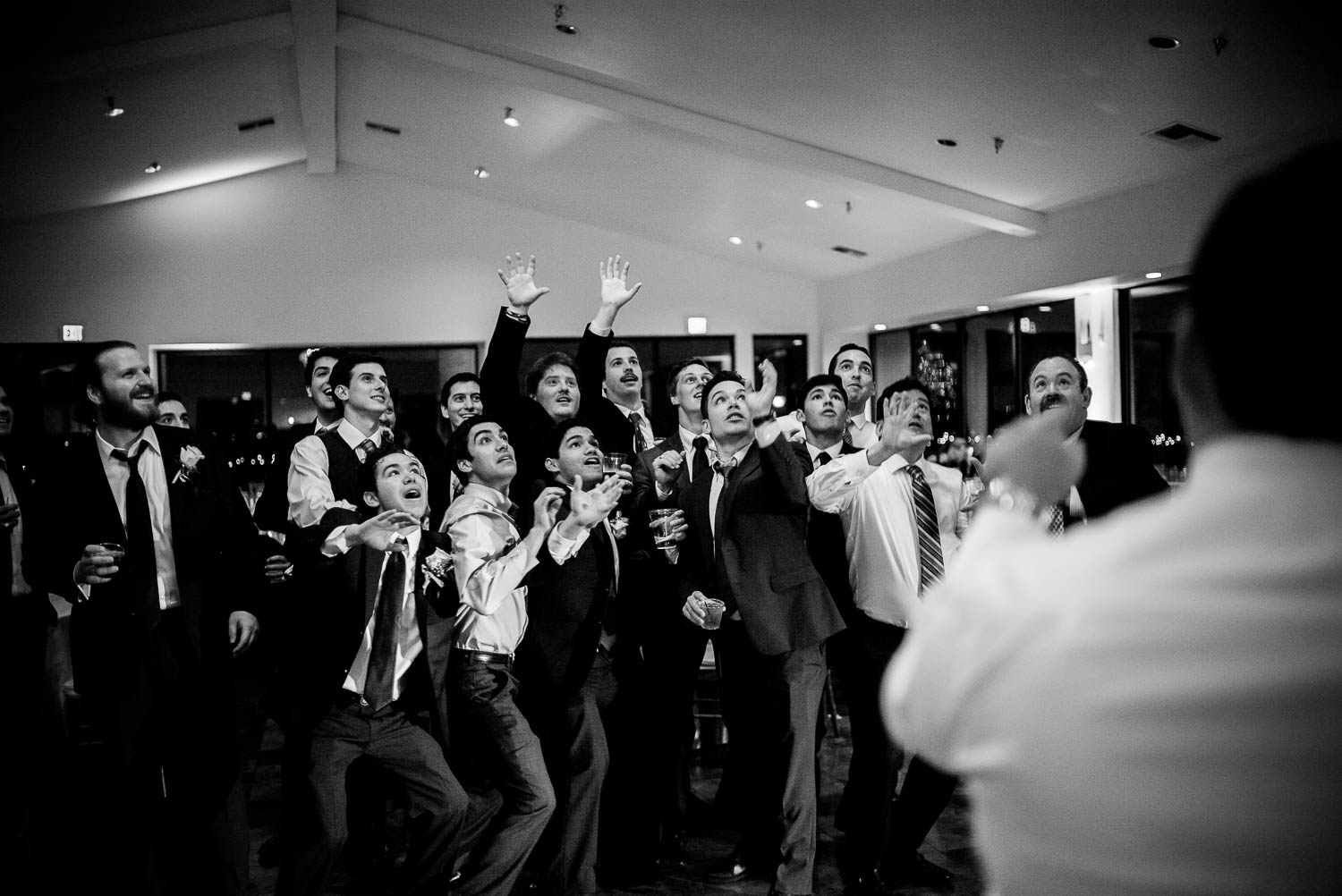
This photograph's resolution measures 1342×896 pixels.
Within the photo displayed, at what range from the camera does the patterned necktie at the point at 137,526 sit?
11.1 ft

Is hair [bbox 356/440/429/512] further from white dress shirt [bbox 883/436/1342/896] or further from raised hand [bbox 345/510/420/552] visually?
white dress shirt [bbox 883/436/1342/896]

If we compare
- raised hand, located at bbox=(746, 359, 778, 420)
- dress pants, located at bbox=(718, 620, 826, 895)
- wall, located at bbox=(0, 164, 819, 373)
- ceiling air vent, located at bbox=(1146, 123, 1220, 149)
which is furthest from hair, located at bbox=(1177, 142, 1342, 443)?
wall, located at bbox=(0, 164, 819, 373)

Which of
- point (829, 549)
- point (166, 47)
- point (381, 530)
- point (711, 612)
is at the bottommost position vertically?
point (711, 612)

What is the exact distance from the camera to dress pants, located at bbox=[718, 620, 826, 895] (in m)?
3.52

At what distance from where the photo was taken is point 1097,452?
11.8 ft

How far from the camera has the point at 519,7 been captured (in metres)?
7.16

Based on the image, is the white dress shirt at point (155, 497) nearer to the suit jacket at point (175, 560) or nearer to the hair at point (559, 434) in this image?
the suit jacket at point (175, 560)

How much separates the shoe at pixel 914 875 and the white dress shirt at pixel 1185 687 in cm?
305

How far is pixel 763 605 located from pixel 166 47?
19.7 feet

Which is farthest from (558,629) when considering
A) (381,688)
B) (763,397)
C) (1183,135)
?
(1183,135)

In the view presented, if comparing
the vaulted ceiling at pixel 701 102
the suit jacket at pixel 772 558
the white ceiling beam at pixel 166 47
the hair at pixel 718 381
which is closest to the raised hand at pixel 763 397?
the suit jacket at pixel 772 558

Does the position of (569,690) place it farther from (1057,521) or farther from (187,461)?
(1057,521)

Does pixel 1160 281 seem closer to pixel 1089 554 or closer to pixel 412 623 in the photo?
pixel 412 623

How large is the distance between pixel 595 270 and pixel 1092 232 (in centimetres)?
574
